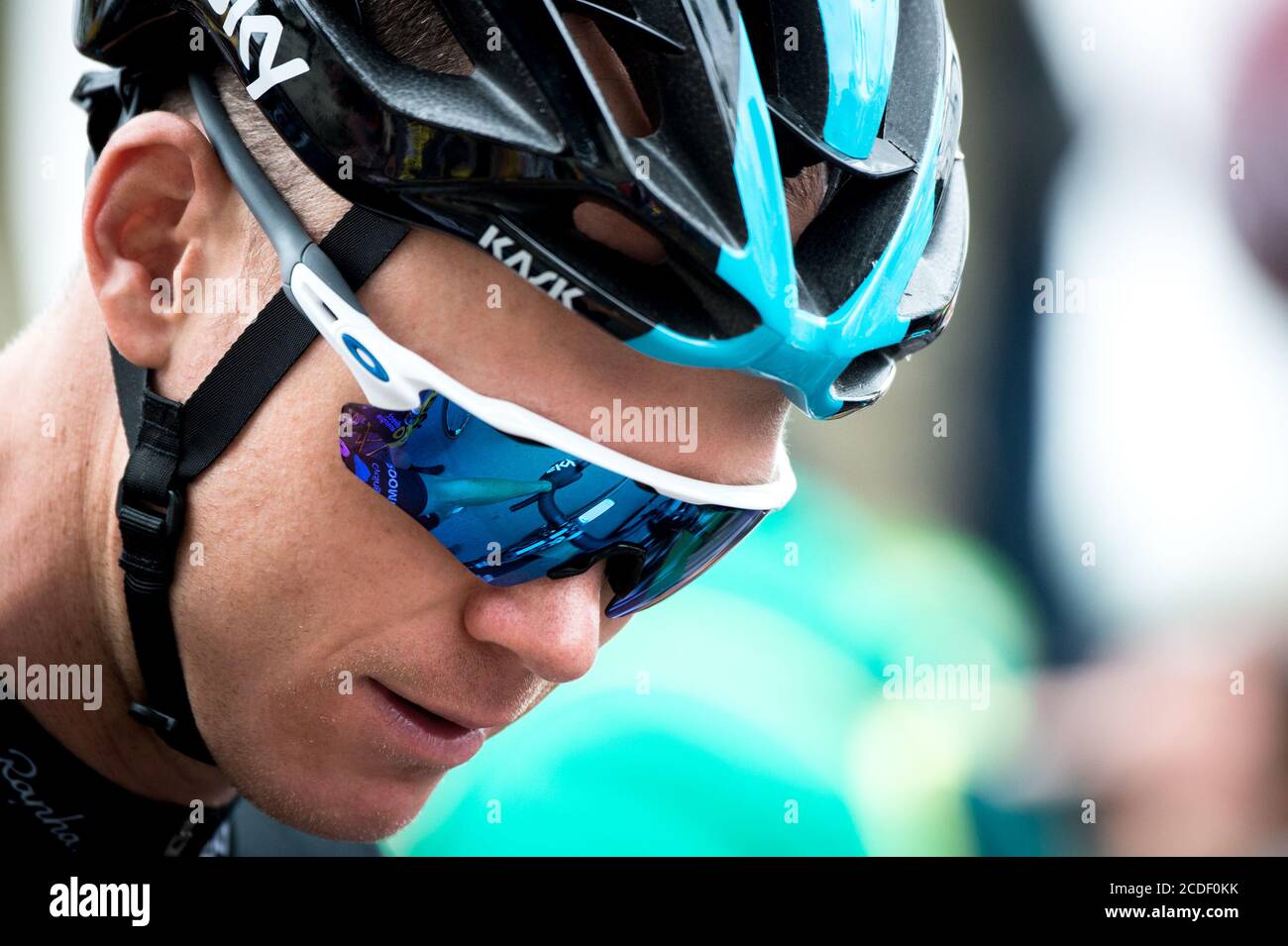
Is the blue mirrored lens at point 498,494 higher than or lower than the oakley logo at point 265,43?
lower

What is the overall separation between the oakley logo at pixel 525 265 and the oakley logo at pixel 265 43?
23 centimetres

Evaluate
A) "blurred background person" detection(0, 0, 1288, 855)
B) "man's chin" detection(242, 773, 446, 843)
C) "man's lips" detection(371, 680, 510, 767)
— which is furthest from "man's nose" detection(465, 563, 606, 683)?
"blurred background person" detection(0, 0, 1288, 855)

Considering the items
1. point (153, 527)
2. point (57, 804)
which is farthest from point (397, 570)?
point (57, 804)

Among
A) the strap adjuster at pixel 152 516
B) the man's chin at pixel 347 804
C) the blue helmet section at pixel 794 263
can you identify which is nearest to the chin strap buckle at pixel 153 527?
the strap adjuster at pixel 152 516

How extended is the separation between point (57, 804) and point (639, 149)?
1.13 meters

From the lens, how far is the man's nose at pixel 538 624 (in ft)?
3.83

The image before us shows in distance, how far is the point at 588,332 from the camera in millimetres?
1063

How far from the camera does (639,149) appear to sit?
3.32 ft

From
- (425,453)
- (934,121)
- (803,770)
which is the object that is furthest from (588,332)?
(803,770)

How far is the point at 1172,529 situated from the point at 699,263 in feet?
9.52

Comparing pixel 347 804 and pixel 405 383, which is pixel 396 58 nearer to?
pixel 405 383

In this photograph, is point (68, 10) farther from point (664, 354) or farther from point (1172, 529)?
point (1172, 529)

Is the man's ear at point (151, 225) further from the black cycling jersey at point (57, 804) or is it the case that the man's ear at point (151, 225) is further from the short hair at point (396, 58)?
the black cycling jersey at point (57, 804)

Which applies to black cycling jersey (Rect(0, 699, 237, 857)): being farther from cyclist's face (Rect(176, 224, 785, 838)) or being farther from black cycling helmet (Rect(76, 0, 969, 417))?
black cycling helmet (Rect(76, 0, 969, 417))
